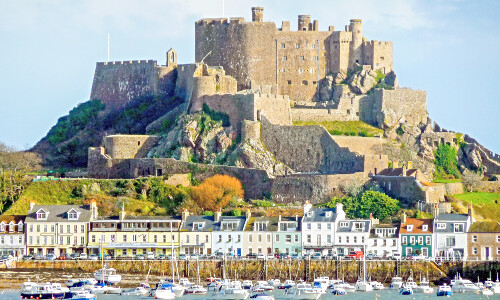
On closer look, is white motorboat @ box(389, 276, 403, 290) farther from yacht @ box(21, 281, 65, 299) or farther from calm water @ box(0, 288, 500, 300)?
yacht @ box(21, 281, 65, 299)

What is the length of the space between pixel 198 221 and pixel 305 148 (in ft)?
48.1

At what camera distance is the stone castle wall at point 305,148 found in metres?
108

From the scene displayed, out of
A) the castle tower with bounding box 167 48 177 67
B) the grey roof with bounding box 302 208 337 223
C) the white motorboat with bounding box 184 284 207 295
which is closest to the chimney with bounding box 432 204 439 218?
the grey roof with bounding box 302 208 337 223

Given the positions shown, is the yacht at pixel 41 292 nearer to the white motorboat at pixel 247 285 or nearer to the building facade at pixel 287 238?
the white motorboat at pixel 247 285

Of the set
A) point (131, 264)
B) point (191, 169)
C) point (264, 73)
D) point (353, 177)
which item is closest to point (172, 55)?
point (264, 73)

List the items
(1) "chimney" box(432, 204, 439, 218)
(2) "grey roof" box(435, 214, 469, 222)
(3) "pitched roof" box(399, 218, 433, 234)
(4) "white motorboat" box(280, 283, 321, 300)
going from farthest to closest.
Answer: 1. (1) "chimney" box(432, 204, 439, 218)
2. (3) "pitched roof" box(399, 218, 433, 234)
3. (2) "grey roof" box(435, 214, 469, 222)
4. (4) "white motorboat" box(280, 283, 321, 300)

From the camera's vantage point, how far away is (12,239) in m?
98.3

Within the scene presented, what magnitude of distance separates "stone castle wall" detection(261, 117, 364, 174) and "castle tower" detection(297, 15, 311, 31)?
13.8 metres

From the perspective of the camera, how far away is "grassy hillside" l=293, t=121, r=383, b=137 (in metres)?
114

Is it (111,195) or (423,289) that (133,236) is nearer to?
(111,195)

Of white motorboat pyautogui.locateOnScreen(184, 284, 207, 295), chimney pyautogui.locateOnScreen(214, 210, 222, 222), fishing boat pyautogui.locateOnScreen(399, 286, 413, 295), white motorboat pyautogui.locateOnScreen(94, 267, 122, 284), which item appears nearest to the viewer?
fishing boat pyautogui.locateOnScreen(399, 286, 413, 295)

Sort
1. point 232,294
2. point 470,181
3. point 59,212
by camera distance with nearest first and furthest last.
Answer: point 232,294, point 59,212, point 470,181

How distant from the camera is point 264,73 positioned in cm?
12000

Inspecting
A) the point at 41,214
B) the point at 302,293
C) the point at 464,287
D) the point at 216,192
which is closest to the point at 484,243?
the point at 464,287
